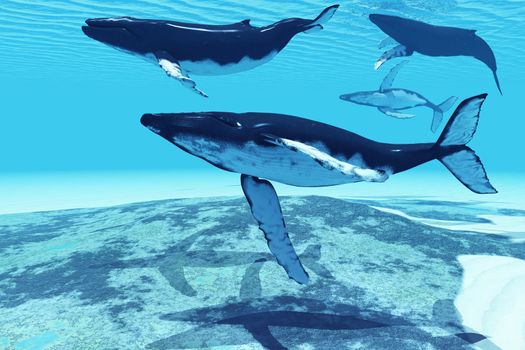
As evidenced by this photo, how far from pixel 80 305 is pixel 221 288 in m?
1.82

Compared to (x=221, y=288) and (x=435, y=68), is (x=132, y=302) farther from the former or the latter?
(x=435, y=68)

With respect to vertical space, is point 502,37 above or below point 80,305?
above

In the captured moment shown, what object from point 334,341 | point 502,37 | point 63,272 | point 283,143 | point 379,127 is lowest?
point 334,341

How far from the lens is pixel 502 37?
27.0 metres

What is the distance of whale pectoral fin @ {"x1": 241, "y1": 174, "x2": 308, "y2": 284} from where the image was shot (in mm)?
3846

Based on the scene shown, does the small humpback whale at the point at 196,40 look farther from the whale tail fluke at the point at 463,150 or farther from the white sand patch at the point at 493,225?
the white sand patch at the point at 493,225

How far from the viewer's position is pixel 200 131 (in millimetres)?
3223

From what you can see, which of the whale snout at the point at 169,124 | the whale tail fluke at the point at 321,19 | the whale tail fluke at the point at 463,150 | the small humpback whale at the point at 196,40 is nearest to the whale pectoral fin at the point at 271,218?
the whale snout at the point at 169,124

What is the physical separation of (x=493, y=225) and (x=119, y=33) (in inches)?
462

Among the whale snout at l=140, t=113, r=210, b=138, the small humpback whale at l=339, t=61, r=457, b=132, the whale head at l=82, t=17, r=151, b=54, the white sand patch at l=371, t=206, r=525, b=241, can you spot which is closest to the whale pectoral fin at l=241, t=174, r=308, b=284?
the whale snout at l=140, t=113, r=210, b=138

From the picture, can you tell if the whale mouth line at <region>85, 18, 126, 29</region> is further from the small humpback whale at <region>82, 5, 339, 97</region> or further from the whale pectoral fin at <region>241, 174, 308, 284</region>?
the whale pectoral fin at <region>241, 174, 308, 284</region>

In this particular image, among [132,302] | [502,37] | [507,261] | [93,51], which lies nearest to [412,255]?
[507,261]

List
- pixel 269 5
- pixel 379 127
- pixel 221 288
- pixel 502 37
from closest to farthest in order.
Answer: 1. pixel 221 288
2. pixel 269 5
3. pixel 502 37
4. pixel 379 127

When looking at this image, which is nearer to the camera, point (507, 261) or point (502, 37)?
point (507, 261)
